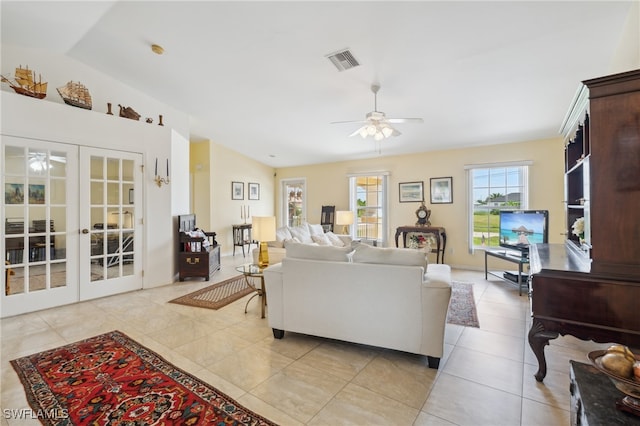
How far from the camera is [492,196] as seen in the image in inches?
210

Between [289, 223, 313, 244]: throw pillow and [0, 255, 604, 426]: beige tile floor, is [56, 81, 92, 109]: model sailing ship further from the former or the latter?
[289, 223, 313, 244]: throw pillow

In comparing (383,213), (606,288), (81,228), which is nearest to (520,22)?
(606,288)

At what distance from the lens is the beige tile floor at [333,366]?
1.66 m

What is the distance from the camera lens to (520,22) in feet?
7.64

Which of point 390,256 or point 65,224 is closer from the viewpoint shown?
point 390,256

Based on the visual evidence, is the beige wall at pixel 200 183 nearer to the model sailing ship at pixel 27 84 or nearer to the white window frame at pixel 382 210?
the model sailing ship at pixel 27 84

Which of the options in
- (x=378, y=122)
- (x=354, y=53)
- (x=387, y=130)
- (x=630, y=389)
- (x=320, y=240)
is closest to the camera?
(x=630, y=389)

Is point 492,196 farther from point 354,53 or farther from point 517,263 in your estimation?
point 354,53

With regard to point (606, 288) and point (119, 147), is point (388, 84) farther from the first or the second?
point (119, 147)

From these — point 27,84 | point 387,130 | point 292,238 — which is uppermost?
point 27,84

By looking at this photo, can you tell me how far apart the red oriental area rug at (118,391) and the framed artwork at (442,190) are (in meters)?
5.27

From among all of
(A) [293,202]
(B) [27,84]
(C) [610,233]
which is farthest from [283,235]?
(C) [610,233]

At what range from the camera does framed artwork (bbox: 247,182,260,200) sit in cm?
755

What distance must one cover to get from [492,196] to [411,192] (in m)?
1.54
